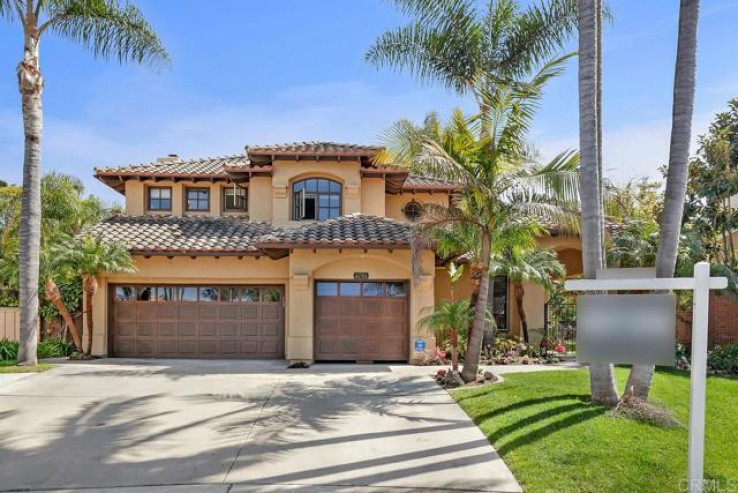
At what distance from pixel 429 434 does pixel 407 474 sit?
5.60ft

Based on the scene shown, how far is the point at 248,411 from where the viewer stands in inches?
370

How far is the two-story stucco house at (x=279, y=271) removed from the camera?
15.4 meters

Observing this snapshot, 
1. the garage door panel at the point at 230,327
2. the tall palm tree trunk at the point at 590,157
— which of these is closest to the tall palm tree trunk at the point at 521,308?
A: the tall palm tree trunk at the point at 590,157

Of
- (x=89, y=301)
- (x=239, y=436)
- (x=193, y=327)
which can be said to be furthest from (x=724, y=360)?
(x=89, y=301)

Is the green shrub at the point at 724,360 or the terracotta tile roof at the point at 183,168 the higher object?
the terracotta tile roof at the point at 183,168

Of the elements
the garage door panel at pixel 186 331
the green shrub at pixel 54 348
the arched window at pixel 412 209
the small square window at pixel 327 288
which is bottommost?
the green shrub at pixel 54 348

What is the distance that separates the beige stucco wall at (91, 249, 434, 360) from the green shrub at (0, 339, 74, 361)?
133cm

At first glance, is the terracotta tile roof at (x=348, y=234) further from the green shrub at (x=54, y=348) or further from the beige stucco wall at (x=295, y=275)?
the green shrub at (x=54, y=348)

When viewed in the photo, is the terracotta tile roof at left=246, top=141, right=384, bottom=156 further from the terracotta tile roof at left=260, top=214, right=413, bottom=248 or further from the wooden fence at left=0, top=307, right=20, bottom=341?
the wooden fence at left=0, top=307, right=20, bottom=341

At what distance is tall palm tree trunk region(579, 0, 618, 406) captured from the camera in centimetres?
841

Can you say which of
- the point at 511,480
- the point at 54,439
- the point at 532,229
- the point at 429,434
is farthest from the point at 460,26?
the point at 54,439

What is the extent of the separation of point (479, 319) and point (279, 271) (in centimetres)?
719

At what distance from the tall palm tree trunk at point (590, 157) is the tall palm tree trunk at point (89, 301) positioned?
43.9ft

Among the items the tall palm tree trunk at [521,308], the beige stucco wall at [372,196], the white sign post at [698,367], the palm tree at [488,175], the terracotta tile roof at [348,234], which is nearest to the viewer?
the white sign post at [698,367]
